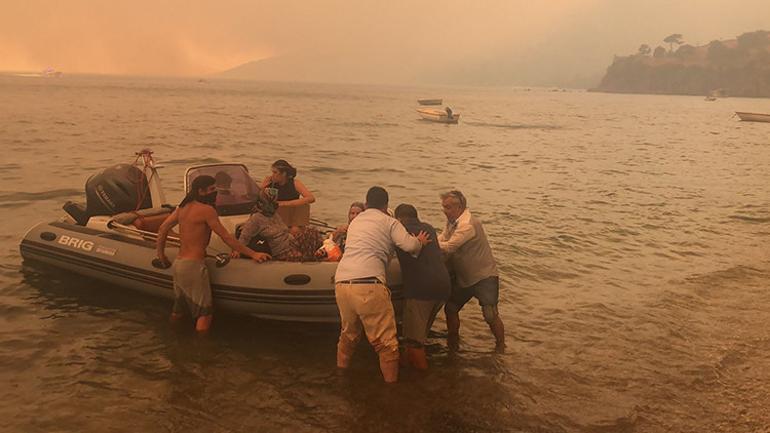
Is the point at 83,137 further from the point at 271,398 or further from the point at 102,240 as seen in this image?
the point at 271,398

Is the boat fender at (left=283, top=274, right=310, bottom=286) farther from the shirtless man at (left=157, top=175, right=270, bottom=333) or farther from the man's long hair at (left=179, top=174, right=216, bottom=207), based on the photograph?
the man's long hair at (left=179, top=174, right=216, bottom=207)

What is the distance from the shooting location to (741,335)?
8297 millimetres

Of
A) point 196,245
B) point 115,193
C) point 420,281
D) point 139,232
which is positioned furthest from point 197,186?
point 115,193

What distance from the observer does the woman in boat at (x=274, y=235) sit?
785 centimetres

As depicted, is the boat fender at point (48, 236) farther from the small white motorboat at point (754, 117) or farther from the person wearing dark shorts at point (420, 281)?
the small white motorboat at point (754, 117)

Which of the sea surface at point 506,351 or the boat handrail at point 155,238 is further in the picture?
the boat handrail at point 155,238

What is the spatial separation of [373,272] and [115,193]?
594 cm

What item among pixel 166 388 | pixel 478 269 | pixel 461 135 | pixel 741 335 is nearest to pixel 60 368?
pixel 166 388

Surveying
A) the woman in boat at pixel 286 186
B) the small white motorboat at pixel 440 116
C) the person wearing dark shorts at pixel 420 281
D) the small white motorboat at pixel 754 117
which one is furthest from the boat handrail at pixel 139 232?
the small white motorboat at pixel 754 117

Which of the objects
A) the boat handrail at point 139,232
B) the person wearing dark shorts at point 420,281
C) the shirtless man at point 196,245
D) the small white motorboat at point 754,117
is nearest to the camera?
the person wearing dark shorts at point 420,281

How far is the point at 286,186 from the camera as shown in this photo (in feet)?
30.2

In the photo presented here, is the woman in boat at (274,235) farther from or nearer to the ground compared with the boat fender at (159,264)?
farther from the ground

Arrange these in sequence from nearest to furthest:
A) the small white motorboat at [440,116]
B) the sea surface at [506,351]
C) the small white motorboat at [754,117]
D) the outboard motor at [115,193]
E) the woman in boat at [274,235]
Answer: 1. the sea surface at [506,351]
2. the woman in boat at [274,235]
3. the outboard motor at [115,193]
4. the small white motorboat at [440,116]
5. the small white motorboat at [754,117]

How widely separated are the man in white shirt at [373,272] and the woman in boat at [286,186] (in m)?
3.00
